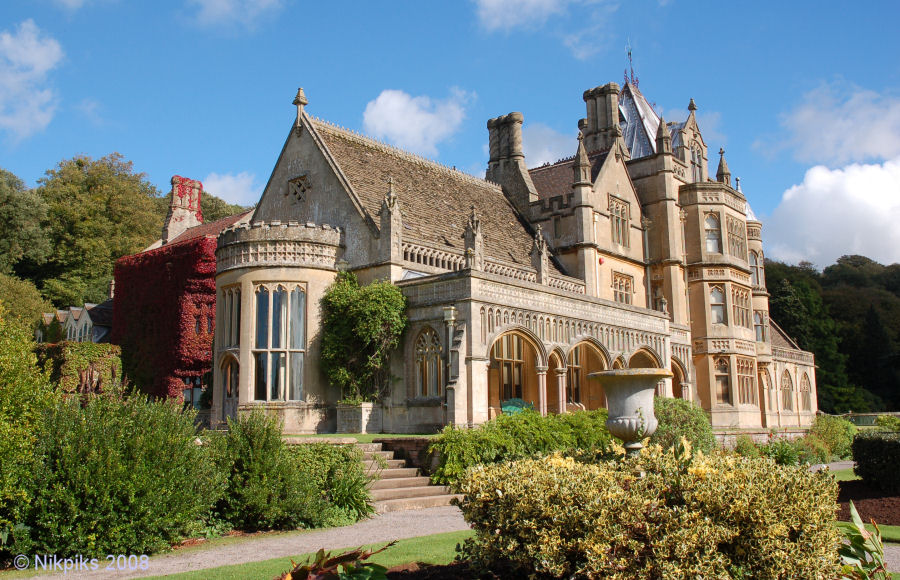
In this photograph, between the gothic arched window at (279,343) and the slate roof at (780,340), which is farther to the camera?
the slate roof at (780,340)

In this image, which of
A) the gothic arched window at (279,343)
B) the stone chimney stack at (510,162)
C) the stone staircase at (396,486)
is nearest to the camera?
the stone staircase at (396,486)

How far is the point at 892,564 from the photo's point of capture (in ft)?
30.7

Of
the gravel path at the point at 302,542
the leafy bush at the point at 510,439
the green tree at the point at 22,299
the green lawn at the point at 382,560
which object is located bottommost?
the gravel path at the point at 302,542

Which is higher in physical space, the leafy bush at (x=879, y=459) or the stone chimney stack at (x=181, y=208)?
the stone chimney stack at (x=181, y=208)

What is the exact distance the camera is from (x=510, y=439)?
16.8m

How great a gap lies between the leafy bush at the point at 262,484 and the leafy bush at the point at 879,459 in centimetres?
1071

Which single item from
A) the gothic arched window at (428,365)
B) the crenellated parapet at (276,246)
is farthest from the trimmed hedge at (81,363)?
Answer: the gothic arched window at (428,365)

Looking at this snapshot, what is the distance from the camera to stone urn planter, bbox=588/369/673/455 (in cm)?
1049

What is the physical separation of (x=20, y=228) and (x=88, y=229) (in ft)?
14.5

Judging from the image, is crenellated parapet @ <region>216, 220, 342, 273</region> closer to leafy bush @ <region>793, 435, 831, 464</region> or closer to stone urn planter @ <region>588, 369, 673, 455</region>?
stone urn planter @ <region>588, 369, 673, 455</region>

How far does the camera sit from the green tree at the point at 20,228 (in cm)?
5403

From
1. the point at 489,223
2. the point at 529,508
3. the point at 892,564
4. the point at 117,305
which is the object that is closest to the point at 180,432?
the point at 529,508

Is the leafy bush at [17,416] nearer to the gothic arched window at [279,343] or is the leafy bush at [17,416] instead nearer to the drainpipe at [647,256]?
the gothic arched window at [279,343]

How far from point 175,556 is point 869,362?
73.4 meters
